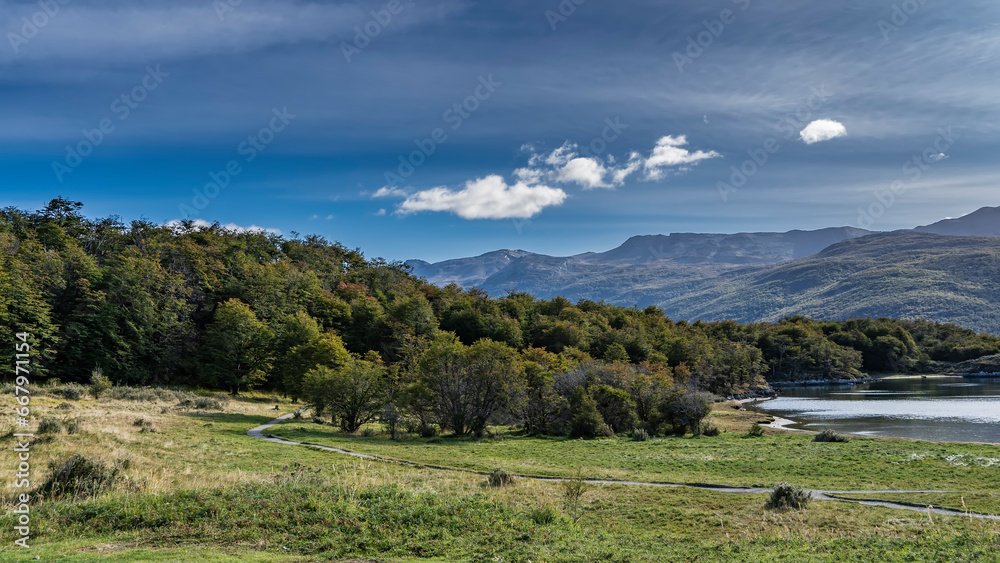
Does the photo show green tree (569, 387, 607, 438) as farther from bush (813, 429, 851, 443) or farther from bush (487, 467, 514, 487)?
bush (487, 467, 514, 487)

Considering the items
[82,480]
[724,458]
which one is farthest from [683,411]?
[82,480]

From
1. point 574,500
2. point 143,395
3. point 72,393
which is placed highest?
point 72,393

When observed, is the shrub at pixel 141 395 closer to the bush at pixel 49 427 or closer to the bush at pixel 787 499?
the bush at pixel 49 427

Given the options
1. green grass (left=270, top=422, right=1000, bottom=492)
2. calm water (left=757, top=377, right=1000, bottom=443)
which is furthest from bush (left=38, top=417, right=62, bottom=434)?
calm water (left=757, top=377, right=1000, bottom=443)

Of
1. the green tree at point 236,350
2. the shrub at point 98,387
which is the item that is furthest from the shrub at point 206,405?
the green tree at point 236,350

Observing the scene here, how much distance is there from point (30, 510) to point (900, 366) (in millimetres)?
184322

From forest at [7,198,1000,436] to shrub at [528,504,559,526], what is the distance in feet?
105

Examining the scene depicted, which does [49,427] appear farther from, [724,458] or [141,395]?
Answer: [724,458]

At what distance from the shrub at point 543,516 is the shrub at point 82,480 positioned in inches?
448

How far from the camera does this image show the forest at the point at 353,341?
1927 inches

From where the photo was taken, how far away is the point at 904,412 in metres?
66.1

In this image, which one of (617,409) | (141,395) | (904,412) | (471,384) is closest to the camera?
(471,384)

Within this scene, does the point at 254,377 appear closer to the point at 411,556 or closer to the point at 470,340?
the point at 470,340

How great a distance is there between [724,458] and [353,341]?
77401 mm
